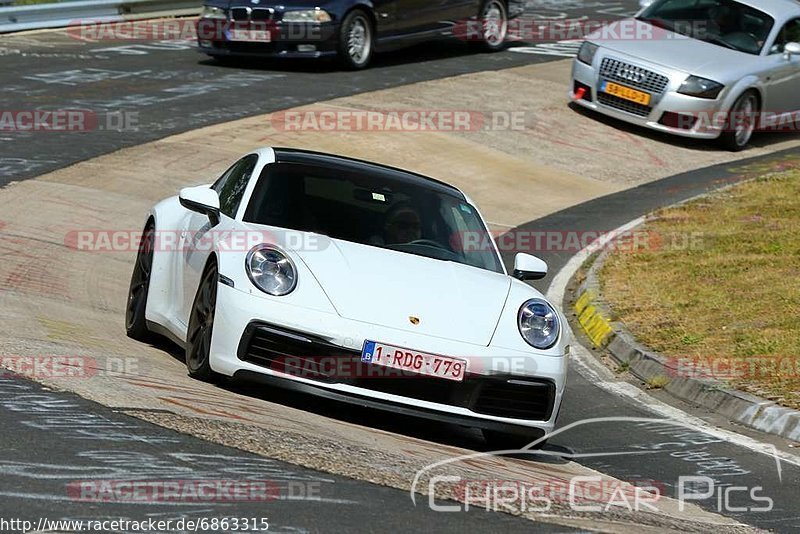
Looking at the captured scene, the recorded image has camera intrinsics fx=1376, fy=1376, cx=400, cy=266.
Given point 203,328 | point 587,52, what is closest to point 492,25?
point 587,52

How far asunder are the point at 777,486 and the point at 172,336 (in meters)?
3.48

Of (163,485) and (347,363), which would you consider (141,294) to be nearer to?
(347,363)

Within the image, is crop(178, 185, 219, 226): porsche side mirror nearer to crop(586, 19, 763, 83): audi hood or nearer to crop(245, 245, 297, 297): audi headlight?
crop(245, 245, 297, 297): audi headlight

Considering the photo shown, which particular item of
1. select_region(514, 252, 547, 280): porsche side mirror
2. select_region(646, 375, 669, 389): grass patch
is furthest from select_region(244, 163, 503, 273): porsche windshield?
select_region(646, 375, 669, 389): grass patch

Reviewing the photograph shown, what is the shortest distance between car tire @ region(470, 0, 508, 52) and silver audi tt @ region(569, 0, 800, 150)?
353 cm

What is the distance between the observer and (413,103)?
18.2 m

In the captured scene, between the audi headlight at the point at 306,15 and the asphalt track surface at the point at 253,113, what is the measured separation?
85 cm

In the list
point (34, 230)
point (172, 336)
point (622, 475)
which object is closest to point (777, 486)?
point (622, 475)

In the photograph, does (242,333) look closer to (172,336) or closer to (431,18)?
(172,336)

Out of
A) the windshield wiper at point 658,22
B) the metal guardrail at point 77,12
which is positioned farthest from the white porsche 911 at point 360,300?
the metal guardrail at point 77,12

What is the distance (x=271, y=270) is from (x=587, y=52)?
12.3m

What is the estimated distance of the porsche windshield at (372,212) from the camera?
7.82m

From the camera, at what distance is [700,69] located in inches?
694

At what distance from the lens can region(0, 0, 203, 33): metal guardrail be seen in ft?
69.5
